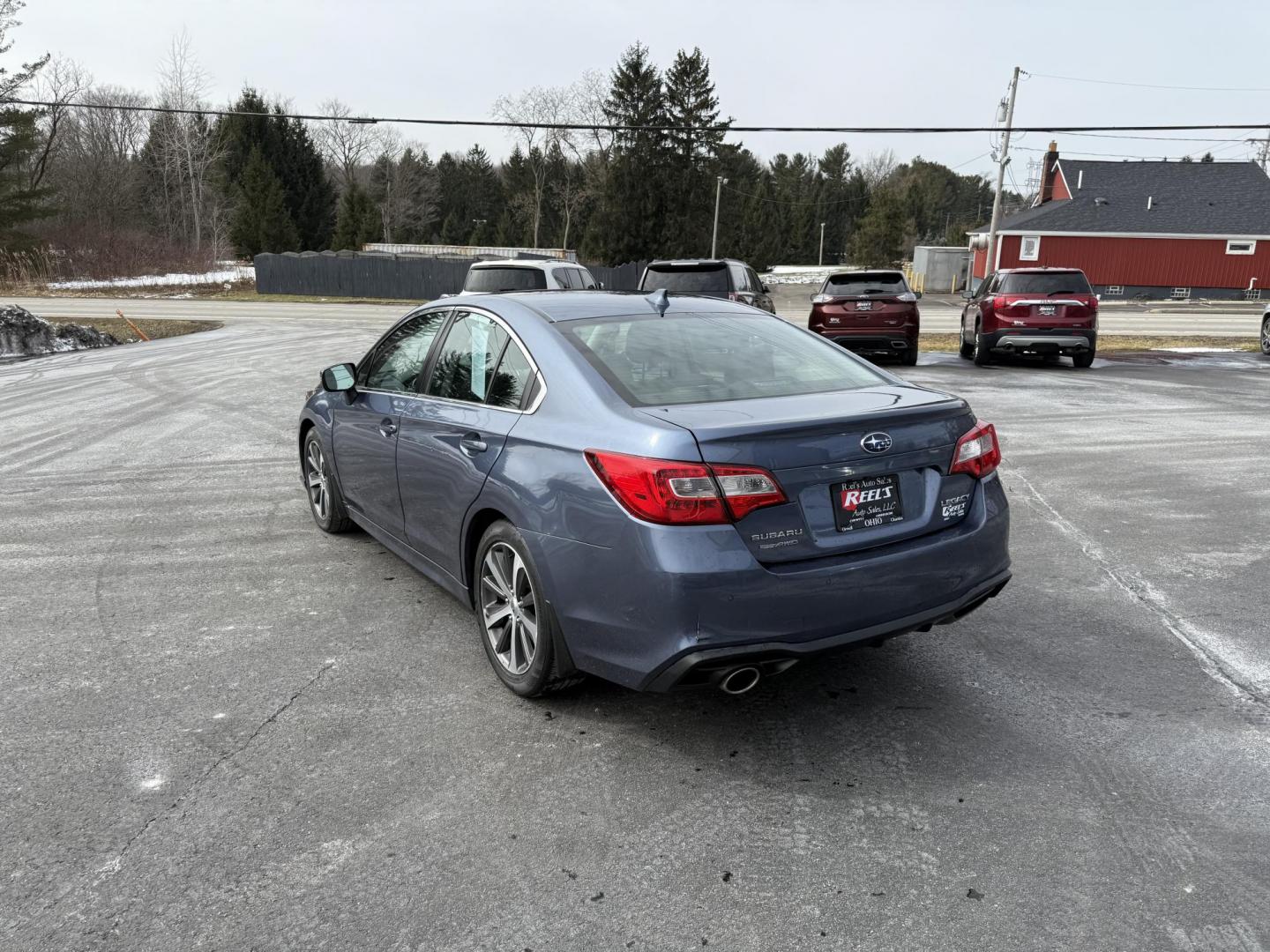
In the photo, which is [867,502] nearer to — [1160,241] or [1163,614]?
[1163,614]

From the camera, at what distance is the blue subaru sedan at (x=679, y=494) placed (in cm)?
320

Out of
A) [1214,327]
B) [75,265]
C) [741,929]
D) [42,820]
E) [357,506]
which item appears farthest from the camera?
[75,265]

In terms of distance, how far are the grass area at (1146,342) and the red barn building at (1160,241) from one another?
82.8 ft

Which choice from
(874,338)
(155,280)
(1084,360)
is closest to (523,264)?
(874,338)

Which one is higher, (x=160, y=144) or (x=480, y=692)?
(x=160, y=144)

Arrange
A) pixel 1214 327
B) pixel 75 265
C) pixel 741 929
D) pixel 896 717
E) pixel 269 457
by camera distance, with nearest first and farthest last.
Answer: pixel 741 929 → pixel 896 717 → pixel 269 457 → pixel 1214 327 → pixel 75 265

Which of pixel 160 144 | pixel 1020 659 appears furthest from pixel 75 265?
pixel 1020 659

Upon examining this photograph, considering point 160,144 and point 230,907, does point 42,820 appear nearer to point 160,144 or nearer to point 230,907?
point 230,907

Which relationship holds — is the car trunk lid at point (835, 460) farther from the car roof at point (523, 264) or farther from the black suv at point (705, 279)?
the car roof at point (523, 264)

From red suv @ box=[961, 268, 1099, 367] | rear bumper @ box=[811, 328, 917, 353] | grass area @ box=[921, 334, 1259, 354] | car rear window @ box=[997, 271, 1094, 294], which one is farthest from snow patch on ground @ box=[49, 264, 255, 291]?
car rear window @ box=[997, 271, 1094, 294]

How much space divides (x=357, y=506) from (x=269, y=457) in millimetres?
3746

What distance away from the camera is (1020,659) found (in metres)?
4.34

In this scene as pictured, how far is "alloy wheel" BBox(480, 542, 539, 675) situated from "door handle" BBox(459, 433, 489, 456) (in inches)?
15.8

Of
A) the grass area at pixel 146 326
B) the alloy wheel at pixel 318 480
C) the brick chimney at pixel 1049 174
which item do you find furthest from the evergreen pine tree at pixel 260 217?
the alloy wheel at pixel 318 480
